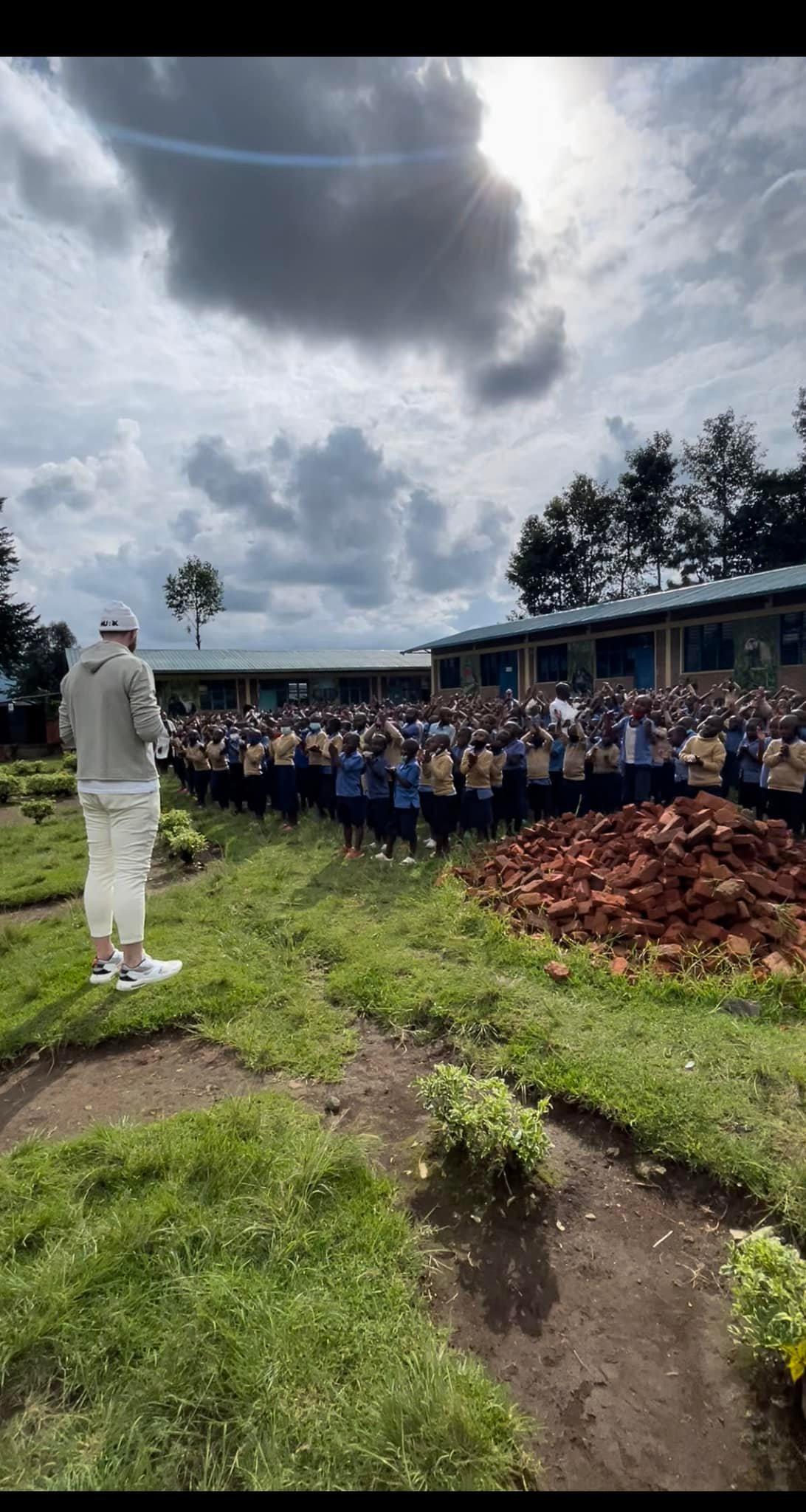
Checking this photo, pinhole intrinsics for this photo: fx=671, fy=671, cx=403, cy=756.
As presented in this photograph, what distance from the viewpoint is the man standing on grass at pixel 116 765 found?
3.80m

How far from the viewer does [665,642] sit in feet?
74.8

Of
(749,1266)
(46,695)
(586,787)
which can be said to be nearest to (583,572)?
(46,695)

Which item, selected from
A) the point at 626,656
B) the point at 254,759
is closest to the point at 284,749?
the point at 254,759

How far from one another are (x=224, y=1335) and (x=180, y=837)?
6.82m

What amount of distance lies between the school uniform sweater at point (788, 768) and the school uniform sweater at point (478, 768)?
3.04 meters

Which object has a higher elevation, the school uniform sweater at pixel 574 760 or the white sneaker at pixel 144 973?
the school uniform sweater at pixel 574 760

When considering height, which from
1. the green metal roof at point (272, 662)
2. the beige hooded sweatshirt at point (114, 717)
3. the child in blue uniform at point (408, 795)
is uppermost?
the green metal roof at point (272, 662)

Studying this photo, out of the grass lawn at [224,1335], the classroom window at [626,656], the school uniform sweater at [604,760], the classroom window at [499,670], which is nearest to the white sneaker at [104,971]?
the grass lawn at [224,1335]

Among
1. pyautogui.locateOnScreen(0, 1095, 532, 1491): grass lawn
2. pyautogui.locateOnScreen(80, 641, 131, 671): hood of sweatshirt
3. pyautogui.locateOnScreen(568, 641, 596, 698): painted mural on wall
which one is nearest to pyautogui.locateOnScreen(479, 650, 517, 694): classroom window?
pyautogui.locateOnScreen(568, 641, 596, 698): painted mural on wall

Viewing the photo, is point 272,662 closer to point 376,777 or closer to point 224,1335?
point 376,777

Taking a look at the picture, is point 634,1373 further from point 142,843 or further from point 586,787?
point 586,787

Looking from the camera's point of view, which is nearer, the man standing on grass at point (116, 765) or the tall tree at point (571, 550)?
the man standing on grass at point (116, 765)

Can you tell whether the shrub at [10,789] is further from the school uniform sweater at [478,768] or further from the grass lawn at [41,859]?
the school uniform sweater at [478,768]

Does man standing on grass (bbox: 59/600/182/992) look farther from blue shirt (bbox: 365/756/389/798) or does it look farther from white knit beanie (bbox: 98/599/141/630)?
blue shirt (bbox: 365/756/389/798)
